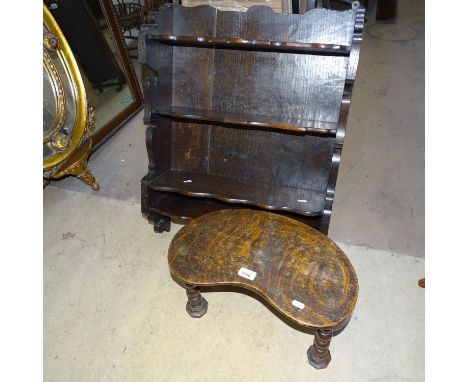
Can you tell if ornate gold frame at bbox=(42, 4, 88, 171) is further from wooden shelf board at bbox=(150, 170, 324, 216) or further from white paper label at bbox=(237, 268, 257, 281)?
white paper label at bbox=(237, 268, 257, 281)

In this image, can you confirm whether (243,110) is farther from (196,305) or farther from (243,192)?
(196,305)

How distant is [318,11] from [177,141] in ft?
3.02

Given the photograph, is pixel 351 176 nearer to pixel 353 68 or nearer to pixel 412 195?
pixel 412 195

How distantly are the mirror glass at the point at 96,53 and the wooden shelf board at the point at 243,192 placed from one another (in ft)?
3.06

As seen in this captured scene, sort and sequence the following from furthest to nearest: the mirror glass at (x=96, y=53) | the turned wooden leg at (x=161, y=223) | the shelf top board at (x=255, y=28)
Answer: the mirror glass at (x=96, y=53) < the turned wooden leg at (x=161, y=223) < the shelf top board at (x=255, y=28)

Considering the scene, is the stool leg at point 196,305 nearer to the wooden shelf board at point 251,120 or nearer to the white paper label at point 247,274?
the white paper label at point 247,274

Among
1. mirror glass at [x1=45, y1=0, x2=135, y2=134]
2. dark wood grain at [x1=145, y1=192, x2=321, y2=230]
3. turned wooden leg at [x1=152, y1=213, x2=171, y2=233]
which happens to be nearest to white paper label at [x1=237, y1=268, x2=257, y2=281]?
dark wood grain at [x1=145, y1=192, x2=321, y2=230]

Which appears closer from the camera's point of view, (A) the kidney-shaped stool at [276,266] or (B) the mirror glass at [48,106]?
(A) the kidney-shaped stool at [276,266]

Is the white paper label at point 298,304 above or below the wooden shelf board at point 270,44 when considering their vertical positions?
below

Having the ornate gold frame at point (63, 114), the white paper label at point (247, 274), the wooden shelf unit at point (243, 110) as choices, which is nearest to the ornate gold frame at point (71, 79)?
the ornate gold frame at point (63, 114)

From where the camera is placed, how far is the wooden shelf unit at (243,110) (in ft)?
5.37

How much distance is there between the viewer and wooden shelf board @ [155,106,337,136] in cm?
160

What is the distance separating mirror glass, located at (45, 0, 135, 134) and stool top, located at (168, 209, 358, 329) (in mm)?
1401

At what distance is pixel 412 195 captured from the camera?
2.32 metres
